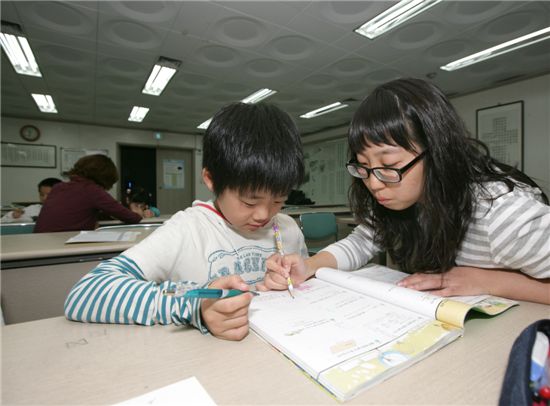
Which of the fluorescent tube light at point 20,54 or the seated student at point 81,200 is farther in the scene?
the fluorescent tube light at point 20,54

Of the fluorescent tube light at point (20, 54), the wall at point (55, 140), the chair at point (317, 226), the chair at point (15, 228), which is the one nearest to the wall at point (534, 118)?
the chair at point (317, 226)

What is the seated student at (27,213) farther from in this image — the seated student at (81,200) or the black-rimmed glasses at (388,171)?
the black-rimmed glasses at (388,171)

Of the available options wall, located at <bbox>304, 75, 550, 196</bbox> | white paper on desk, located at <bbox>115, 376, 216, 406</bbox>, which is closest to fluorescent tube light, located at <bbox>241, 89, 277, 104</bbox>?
wall, located at <bbox>304, 75, 550, 196</bbox>

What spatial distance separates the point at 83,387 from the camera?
1.20 feet

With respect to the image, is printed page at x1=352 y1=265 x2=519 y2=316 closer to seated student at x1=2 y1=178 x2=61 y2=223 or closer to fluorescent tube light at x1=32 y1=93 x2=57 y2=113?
seated student at x1=2 y1=178 x2=61 y2=223

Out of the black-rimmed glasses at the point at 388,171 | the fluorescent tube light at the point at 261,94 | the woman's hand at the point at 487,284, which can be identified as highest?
the fluorescent tube light at the point at 261,94

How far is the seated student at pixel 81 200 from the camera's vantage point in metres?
2.21

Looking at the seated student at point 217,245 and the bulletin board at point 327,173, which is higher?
the bulletin board at point 327,173

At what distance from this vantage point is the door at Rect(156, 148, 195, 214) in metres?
A: 6.87

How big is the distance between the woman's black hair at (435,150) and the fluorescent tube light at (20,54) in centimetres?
353

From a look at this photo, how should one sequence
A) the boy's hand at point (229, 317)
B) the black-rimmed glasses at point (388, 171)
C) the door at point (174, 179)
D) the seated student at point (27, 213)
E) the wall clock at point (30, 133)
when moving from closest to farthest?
the boy's hand at point (229, 317) < the black-rimmed glasses at point (388, 171) < the seated student at point (27, 213) < the wall clock at point (30, 133) < the door at point (174, 179)

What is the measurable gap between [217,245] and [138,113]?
5280 mm

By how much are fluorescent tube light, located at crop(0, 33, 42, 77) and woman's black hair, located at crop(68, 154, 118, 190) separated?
1.54m

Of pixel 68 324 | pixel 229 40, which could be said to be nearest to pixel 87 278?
pixel 68 324
